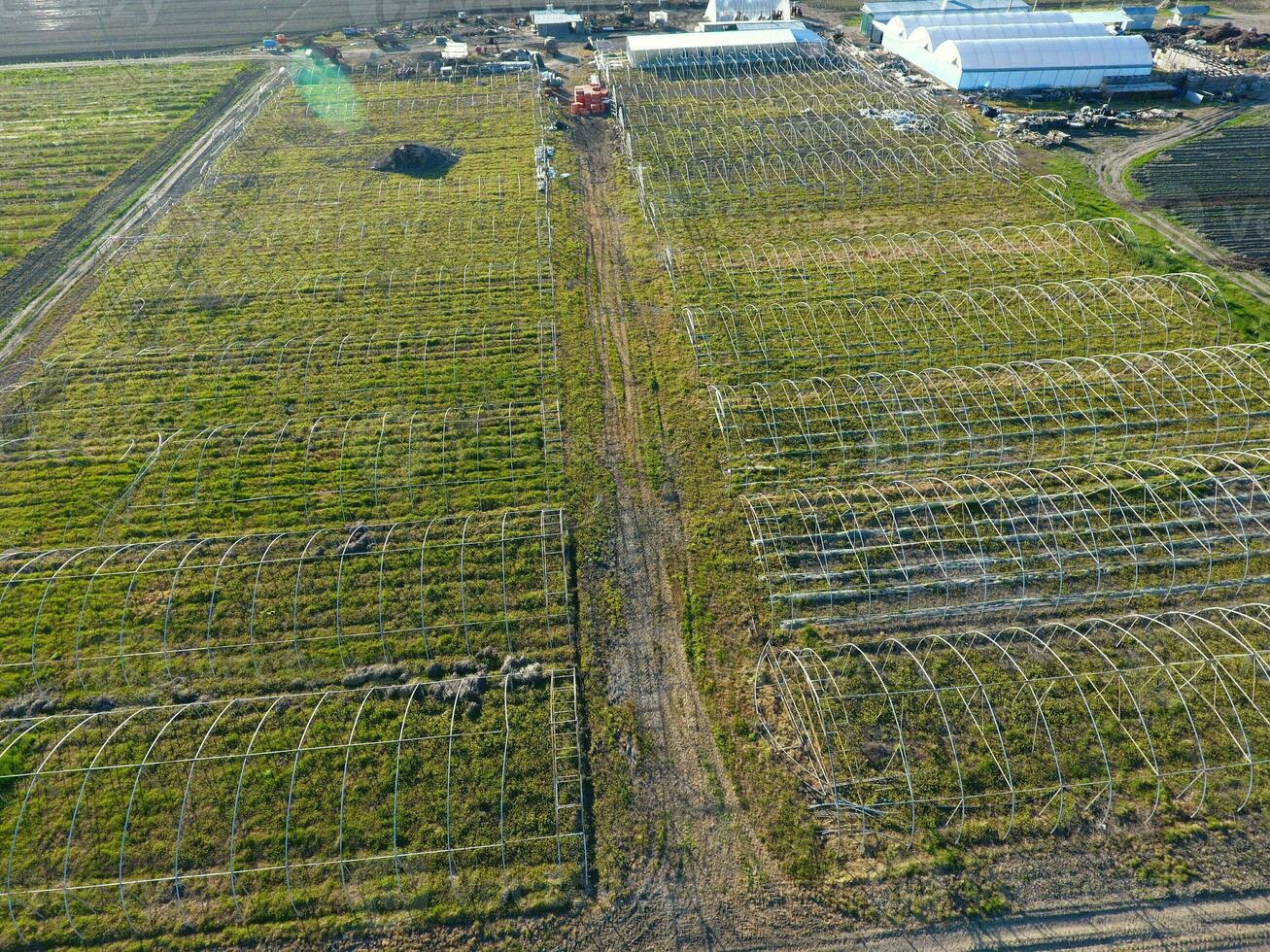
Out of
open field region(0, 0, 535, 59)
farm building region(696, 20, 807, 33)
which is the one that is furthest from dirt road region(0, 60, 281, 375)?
farm building region(696, 20, 807, 33)

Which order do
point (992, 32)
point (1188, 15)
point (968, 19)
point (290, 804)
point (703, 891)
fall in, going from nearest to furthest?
point (703, 891)
point (290, 804)
point (992, 32)
point (968, 19)
point (1188, 15)

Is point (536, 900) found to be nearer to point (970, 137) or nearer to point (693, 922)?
point (693, 922)

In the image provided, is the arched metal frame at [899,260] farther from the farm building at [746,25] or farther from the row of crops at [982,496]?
the farm building at [746,25]

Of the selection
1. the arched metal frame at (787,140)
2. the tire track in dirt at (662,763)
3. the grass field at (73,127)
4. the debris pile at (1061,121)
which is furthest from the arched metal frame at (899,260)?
the grass field at (73,127)

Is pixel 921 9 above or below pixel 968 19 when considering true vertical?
above

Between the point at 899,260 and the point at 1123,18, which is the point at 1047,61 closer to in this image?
the point at 1123,18

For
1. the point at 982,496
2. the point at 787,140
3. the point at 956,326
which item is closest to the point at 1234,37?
the point at 787,140

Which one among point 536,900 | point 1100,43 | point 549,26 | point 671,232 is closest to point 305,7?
point 549,26
